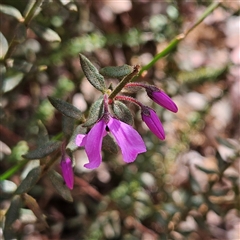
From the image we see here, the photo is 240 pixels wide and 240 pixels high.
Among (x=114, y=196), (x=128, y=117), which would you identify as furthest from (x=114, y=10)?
(x=128, y=117)

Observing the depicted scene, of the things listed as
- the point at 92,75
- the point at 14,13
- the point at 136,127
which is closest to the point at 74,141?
the point at 92,75

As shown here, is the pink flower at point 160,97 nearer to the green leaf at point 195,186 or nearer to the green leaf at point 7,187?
the green leaf at point 7,187

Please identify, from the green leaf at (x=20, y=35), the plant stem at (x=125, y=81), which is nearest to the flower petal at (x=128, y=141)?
the plant stem at (x=125, y=81)

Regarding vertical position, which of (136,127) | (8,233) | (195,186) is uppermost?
(8,233)

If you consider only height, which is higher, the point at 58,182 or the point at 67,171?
the point at 67,171

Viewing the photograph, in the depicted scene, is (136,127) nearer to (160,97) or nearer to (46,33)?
(46,33)

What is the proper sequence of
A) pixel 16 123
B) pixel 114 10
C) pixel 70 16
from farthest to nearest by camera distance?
pixel 114 10 → pixel 70 16 → pixel 16 123

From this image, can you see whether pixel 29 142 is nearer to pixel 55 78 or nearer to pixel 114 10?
pixel 55 78

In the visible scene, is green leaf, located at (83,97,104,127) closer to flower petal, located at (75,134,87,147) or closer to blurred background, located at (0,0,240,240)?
flower petal, located at (75,134,87,147)
